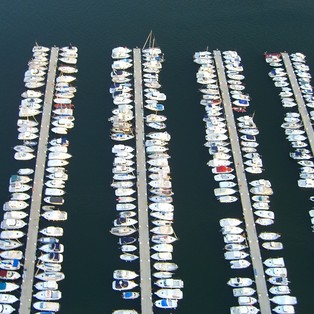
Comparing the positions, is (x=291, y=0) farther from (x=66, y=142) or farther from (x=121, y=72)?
(x=66, y=142)

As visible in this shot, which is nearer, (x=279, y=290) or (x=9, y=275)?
(x=279, y=290)

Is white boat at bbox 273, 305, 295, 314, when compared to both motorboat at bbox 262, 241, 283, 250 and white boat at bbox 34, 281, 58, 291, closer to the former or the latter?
motorboat at bbox 262, 241, 283, 250

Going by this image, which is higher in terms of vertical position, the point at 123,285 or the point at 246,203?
the point at 246,203

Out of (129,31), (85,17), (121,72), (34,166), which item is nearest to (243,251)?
(34,166)

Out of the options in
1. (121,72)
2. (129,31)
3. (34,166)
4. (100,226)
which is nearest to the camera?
(100,226)

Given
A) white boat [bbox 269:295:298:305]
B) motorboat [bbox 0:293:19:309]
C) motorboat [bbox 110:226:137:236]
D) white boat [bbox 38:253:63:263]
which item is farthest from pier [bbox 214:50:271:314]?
motorboat [bbox 0:293:19:309]

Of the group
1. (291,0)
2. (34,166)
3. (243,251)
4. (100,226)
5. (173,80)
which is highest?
(291,0)

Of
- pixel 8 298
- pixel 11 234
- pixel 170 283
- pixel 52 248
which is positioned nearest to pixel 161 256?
pixel 170 283

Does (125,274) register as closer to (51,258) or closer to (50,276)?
(50,276)
